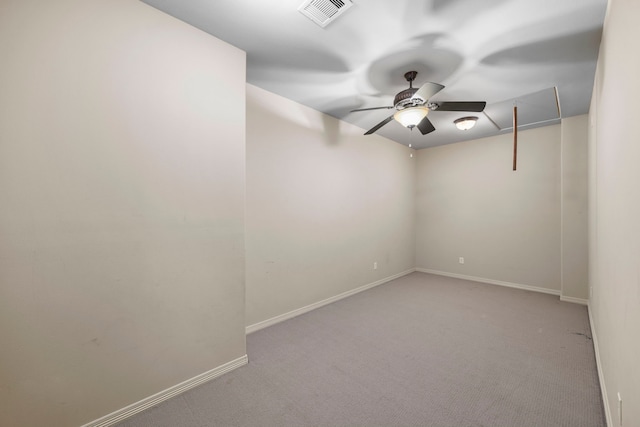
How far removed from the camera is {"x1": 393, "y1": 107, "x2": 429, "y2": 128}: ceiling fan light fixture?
245 centimetres

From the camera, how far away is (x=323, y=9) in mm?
1789

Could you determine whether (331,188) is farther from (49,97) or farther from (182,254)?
(49,97)

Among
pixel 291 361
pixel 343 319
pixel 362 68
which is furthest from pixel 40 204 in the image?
pixel 343 319

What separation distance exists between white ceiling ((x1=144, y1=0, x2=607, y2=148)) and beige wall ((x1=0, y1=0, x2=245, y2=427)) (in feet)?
1.26

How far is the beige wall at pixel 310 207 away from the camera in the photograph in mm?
3010

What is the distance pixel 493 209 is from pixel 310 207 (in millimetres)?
3552

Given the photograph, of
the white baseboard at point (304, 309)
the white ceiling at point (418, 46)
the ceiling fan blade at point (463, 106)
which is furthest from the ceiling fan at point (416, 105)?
the white baseboard at point (304, 309)

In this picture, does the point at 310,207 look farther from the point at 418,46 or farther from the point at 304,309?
the point at 418,46

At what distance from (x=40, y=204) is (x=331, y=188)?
9.84 ft

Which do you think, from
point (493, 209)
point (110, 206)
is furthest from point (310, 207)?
point (493, 209)

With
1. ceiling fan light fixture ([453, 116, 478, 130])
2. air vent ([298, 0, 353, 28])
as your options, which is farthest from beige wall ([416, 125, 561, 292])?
air vent ([298, 0, 353, 28])

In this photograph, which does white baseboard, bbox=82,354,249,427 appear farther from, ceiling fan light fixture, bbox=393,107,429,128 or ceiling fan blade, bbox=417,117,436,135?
ceiling fan blade, bbox=417,117,436,135

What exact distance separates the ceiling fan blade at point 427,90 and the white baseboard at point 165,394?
2.75 metres

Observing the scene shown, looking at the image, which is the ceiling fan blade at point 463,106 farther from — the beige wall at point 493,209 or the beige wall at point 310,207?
the beige wall at point 493,209
